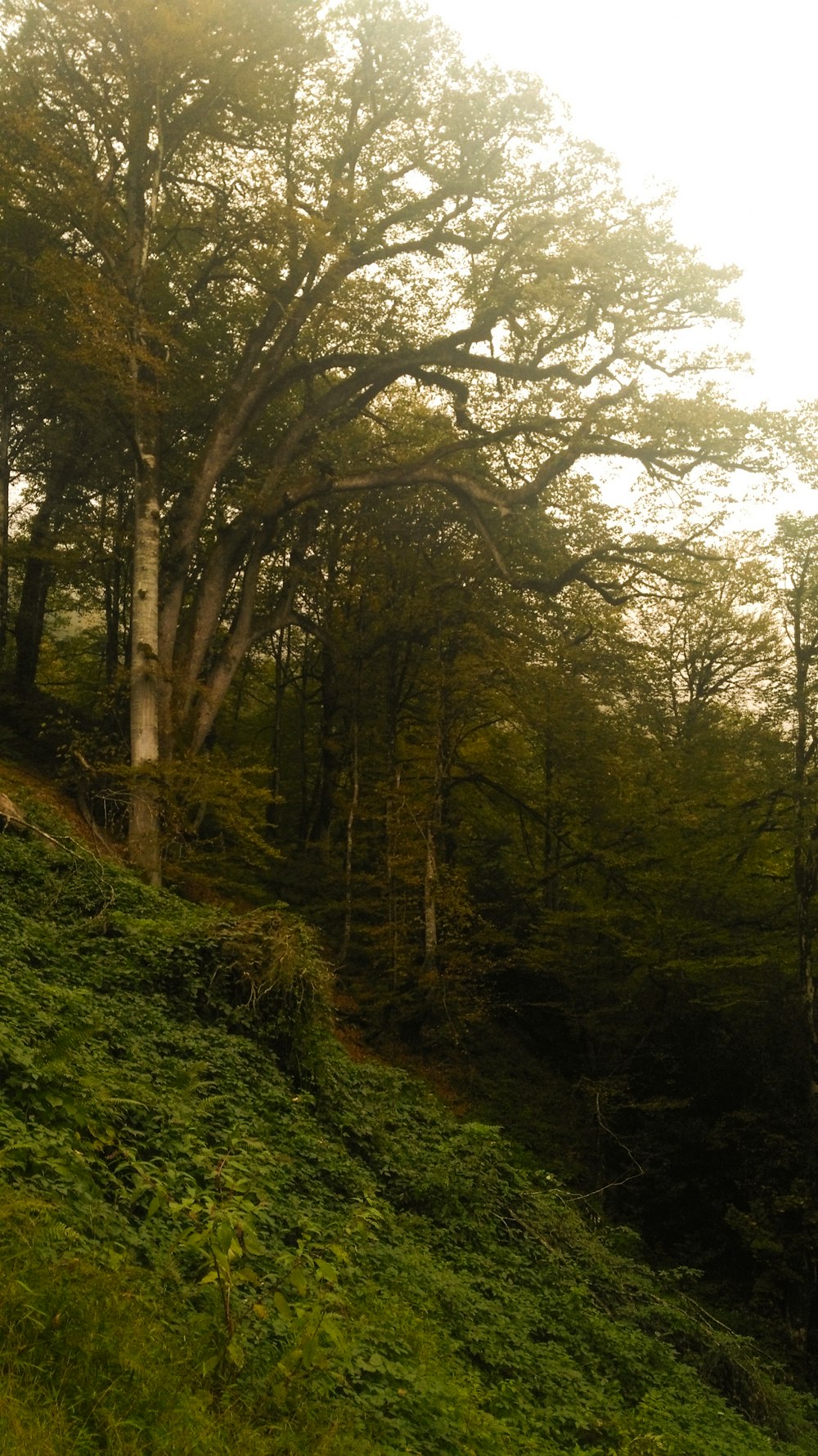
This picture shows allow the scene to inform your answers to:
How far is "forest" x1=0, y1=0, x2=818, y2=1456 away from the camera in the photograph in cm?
1167

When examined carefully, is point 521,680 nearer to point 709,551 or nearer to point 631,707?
point 631,707

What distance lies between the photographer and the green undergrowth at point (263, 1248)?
3920 mm

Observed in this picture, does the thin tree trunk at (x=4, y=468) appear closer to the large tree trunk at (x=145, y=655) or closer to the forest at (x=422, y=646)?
the forest at (x=422, y=646)

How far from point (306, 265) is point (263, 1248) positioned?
613 inches

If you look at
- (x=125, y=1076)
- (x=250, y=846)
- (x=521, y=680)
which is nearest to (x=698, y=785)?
(x=521, y=680)

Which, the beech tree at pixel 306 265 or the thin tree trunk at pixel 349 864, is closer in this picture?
the beech tree at pixel 306 265

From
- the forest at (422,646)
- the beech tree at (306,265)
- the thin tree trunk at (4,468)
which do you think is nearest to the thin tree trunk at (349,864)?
the forest at (422,646)

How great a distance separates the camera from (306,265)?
16984 mm

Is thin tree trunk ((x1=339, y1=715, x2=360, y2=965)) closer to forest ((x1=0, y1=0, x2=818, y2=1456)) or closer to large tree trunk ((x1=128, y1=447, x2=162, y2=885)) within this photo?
forest ((x1=0, y1=0, x2=818, y2=1456))

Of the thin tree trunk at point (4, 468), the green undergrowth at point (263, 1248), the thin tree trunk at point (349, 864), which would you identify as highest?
the thin tree trunk at point (4, 468)

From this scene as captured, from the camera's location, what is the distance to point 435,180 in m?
17.5

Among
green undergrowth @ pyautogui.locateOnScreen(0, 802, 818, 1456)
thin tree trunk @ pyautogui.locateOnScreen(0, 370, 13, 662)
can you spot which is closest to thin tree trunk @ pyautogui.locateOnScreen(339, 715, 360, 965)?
green undergrowth @ pyautogui.locateOnScreen(0, 802, 818, 1456)

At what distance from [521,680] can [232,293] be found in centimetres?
876

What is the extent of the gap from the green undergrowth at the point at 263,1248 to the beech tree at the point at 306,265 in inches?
199
